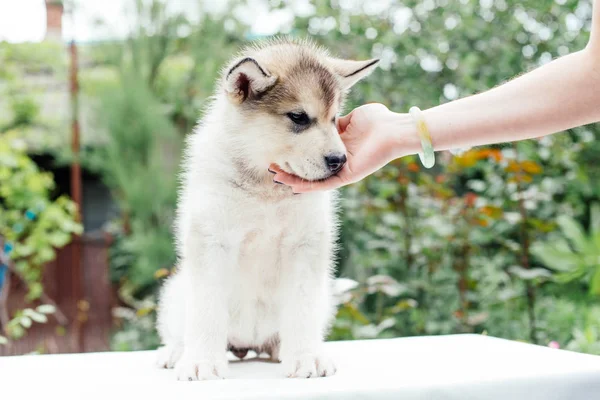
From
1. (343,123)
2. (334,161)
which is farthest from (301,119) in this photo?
(343,123)

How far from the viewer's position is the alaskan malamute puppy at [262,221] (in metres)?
2.24

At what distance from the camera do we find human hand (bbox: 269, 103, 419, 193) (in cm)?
231

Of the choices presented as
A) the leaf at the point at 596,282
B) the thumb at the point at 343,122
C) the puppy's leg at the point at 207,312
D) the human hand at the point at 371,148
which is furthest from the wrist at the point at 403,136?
the leaf at the point at 596,282

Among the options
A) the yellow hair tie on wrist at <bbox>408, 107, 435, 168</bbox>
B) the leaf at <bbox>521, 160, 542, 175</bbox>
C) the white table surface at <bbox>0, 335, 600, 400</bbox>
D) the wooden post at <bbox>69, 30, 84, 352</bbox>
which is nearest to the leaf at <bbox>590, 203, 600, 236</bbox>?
the leaf at <bbox>521, 160, 542, 175</bbox>

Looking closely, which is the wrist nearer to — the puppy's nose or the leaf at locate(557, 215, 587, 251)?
the puppy's nose

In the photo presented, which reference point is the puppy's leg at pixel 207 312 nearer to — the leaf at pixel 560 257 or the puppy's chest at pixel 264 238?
the puppy's chest at pixel 264 238

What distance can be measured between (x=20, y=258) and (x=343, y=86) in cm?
Result: 614

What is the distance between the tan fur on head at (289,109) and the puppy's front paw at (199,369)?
28.1 inches

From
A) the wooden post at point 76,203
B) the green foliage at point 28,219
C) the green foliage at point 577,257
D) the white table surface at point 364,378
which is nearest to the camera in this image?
the white table surface at point 364,378

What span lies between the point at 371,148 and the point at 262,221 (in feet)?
1.61

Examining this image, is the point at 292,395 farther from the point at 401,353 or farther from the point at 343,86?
the point at 343,86

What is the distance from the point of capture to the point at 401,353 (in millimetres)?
2652

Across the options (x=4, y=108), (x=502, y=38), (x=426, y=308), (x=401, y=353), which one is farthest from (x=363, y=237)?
(x=4, y=108)

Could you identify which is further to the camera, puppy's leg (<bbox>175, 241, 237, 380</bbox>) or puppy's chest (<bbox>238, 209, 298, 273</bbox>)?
puppy's chest (<bbox>238, 209, 298, 273</bbox>)
